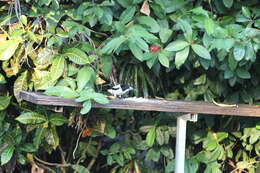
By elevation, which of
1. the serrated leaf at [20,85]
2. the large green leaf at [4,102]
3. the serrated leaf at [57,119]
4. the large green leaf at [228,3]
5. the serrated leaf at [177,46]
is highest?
the large green leaf at [228,3]

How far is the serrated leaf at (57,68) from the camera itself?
175cm

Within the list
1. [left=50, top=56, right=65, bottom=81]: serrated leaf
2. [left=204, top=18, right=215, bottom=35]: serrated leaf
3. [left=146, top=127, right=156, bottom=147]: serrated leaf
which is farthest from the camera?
[left=146, top=127, right=156, bottom=147]: serrated leaf

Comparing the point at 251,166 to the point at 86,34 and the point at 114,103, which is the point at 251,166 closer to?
the point at 114,103

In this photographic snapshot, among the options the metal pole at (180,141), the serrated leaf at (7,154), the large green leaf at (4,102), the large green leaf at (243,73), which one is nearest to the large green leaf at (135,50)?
the metal pole at (180,141)

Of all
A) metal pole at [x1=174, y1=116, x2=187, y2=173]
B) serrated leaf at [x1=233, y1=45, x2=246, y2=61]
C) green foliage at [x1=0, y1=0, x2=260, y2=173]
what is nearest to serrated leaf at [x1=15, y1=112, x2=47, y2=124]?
green foliage at [x1=0, y1=0, x2=260, y2=173]

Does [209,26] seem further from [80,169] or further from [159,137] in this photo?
[80,169]

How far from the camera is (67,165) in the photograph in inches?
86.1

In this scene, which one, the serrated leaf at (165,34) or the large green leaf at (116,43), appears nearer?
the large green leaf at (116,43)

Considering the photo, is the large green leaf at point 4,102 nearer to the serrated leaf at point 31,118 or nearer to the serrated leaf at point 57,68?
the serrated leaf at point 31,118

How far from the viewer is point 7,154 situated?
1.91 metres

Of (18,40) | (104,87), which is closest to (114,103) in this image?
(104,87)

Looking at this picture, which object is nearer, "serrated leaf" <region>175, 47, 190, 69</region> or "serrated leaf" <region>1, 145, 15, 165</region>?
"serrated leaf" <region>175, 47, 190, 69</region>

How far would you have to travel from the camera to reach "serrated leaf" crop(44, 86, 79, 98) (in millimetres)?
1550

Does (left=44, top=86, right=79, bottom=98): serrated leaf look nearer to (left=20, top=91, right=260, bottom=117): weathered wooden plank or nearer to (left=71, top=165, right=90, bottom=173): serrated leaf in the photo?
(left=20, top=91, right=260, bottom=117): weathered wooden plank
